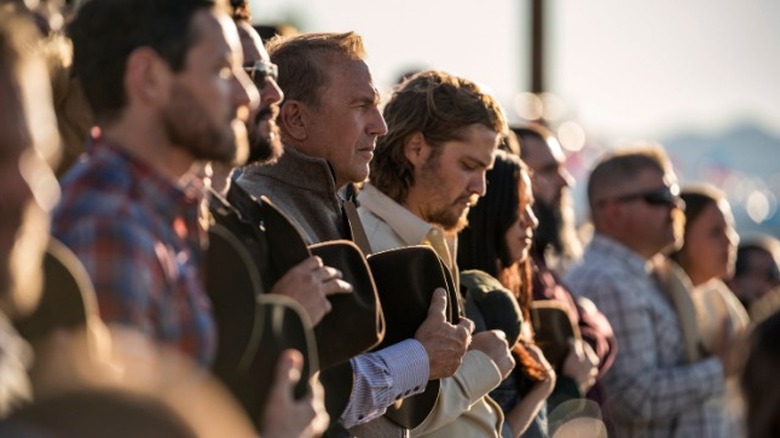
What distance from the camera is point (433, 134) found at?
19.5 feet

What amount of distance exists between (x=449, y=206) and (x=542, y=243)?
6.84 feet

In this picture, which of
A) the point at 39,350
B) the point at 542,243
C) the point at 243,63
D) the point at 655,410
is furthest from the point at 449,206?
the point at 39,350

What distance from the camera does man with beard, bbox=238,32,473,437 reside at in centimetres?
474

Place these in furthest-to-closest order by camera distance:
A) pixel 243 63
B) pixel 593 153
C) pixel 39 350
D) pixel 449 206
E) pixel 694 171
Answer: pixel 694 171 → pixel 593 153 → pixel 449 206 → pixel 243 63 → pixel 39 350

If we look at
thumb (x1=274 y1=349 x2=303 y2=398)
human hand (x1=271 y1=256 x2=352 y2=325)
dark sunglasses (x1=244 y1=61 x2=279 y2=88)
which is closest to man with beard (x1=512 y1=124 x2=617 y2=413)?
dark sunglasses (x1=244 y1=61 x2=279 y2=88)

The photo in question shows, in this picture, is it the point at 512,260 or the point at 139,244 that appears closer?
the point at 139,244

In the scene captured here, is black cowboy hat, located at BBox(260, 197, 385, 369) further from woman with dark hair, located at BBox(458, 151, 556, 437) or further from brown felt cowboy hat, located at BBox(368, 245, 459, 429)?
woman with dark hair, located at BBox(458, 151, 556, 437)

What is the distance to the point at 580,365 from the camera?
6.63m

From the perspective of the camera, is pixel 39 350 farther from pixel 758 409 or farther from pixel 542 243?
pixel 542 243

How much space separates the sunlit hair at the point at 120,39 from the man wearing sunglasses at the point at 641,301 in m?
4.54

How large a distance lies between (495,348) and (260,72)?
1.39 m

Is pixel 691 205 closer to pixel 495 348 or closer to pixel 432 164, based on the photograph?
pixel 432 164

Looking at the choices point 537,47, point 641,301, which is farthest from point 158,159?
point 537,47

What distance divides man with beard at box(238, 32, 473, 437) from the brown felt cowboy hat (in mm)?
39
